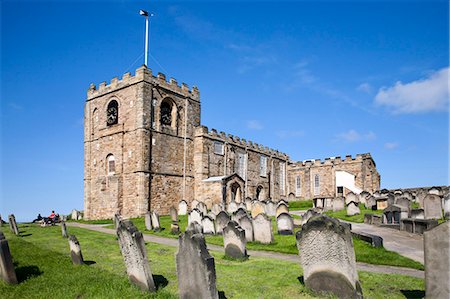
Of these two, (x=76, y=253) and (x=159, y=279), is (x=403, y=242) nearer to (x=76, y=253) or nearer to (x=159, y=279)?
(x=159, y=279)

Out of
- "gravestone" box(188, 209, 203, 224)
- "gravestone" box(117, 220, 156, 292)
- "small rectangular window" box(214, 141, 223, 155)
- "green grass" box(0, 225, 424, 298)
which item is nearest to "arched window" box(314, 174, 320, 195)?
"small rectangular window" box(214, 141, 223, 155)

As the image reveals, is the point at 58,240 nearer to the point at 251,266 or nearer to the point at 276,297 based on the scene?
the point at 251,266

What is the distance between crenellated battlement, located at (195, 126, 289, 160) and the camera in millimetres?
31297

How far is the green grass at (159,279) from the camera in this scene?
21.2 ft

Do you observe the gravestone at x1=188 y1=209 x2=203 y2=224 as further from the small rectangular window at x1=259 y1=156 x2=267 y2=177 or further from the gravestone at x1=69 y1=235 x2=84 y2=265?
the small rectangular window at x1=259 y1=156 x2=267 y2=177

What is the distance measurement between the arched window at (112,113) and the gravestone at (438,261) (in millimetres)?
26698

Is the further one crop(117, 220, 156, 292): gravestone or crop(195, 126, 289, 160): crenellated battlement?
crop(195, 126, 289, 160): crenellated battlement

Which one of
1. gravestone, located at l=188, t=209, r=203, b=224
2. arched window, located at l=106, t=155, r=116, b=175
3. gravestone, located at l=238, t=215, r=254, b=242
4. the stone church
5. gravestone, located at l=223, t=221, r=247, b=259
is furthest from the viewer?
arched window, located at l=106, t=155, r=116, b=175

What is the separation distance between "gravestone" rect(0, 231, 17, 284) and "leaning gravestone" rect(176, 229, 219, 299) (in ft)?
14.3

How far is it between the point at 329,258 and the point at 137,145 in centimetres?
2187

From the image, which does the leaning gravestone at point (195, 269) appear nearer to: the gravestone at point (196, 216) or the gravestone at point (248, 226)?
the gravestone at point (248, 226)

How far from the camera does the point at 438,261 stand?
16.7ft

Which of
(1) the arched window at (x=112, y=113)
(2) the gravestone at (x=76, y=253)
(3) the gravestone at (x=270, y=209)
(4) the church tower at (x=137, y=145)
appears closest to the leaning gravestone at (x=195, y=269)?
(2) the gravestone at (x=76, y=253)

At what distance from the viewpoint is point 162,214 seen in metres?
27.3
